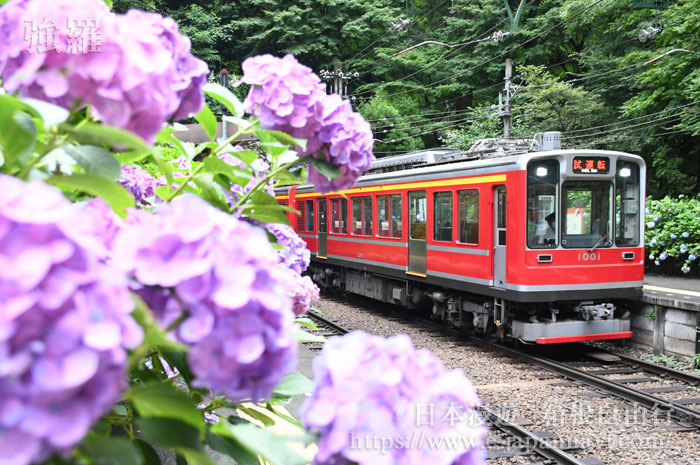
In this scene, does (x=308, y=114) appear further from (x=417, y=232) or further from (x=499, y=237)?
(x=417, y=232)

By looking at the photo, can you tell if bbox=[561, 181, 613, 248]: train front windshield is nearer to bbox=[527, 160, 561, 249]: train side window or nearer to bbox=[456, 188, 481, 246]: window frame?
bbox=[527, 160, 561, 249]: train side window

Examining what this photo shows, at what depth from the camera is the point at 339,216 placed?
15.2 m

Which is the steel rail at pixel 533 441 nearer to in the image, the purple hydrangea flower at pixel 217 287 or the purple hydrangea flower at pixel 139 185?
the purple hydrangea flower at pixel 139 185

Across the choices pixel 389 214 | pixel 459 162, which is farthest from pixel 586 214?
pixel 389 214

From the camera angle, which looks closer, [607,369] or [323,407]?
[323,407]

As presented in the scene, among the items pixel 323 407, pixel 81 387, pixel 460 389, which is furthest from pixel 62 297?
pixel 460 389

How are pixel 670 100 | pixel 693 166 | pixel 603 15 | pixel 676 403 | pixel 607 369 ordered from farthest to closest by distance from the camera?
1. pixel 603 15
2. pixel 693 166
3. pixel 670 100
4. pixel 607 369
5. pixel 676 403

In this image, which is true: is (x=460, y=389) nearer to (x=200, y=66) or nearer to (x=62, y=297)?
(x=62, y=297)

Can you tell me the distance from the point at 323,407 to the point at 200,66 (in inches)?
28.0

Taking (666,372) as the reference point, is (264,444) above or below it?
above

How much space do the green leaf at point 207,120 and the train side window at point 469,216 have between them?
8.51 metres

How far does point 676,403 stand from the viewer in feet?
22.6

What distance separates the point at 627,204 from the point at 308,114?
30.3ft

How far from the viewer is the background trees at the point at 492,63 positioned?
68.9 feet
